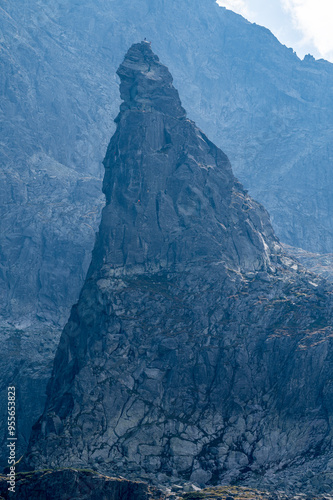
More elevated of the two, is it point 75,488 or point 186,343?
point 186,343

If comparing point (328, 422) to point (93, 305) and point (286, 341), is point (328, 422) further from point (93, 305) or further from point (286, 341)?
point (93, 305)

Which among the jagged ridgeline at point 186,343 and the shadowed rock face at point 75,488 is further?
the jagged ridgeline at point 186,343

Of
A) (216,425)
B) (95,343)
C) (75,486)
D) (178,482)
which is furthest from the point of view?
(95,343)

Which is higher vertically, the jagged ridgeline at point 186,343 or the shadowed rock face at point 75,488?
the jagged ridgeline at point 186,343

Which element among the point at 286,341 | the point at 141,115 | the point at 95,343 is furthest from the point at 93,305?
the point at 141,115

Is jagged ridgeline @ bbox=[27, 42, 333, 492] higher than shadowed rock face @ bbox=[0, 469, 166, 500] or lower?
higher

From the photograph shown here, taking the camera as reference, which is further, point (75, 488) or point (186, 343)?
point (186, 343)

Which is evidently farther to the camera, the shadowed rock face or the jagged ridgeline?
the jagged ridgeline

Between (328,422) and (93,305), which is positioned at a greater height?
(93,305)
